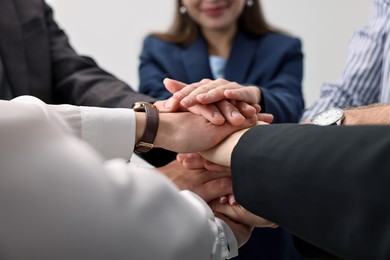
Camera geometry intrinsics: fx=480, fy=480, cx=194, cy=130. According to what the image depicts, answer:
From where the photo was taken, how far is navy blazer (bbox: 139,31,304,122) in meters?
1.49

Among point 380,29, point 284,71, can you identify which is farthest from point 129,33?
point 380,29

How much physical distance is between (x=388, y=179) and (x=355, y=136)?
0.27 ft

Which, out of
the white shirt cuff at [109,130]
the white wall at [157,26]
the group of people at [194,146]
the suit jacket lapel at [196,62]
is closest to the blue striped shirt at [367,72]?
the group of people at [194,146]

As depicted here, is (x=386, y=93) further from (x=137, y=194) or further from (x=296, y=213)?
(x=137, y=194)

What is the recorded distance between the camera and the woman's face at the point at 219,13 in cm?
166

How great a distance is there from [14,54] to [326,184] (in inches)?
34.1

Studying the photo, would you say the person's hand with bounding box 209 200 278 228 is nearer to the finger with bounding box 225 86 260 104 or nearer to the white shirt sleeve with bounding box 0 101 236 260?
the finger with bounding box 225 86 260 104

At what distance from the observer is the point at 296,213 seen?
0.56 metres

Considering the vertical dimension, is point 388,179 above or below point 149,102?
above

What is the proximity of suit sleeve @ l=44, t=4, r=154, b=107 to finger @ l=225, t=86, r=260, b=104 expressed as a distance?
21 cm

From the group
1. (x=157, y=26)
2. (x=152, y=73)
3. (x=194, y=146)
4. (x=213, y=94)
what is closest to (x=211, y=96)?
→ (x=213, y=94)

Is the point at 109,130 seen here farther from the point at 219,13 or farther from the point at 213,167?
the point at 219,13

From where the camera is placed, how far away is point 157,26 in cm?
279

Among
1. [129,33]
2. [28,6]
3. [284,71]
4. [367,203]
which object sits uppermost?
[367,203]
